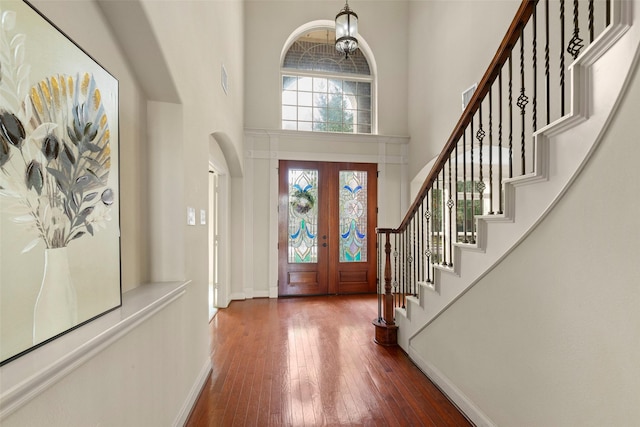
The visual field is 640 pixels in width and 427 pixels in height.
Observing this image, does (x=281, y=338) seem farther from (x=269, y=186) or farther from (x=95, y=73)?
(x=95, y=73)

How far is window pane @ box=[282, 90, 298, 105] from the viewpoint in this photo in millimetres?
5574

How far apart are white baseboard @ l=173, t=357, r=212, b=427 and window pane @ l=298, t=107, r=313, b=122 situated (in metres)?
4.38

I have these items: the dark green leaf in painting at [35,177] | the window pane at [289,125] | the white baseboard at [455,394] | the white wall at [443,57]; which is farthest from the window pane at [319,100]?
the dark green leaf in painting at [35,177]

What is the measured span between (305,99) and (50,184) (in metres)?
5.08

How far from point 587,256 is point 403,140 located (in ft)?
15.2

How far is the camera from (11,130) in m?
0.89

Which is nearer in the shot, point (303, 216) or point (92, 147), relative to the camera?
point (92, 147)

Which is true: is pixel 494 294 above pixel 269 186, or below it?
below

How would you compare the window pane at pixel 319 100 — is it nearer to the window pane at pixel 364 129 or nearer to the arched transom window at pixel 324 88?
the arched transom window at pixel 324 88

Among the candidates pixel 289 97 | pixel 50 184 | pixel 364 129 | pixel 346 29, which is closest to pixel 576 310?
pixel 50 184

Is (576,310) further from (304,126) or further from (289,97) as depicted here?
(289,97)

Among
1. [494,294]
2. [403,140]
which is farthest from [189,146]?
[403,140]

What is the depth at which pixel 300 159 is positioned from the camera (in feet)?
17.5

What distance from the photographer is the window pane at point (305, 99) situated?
5.62 metres
